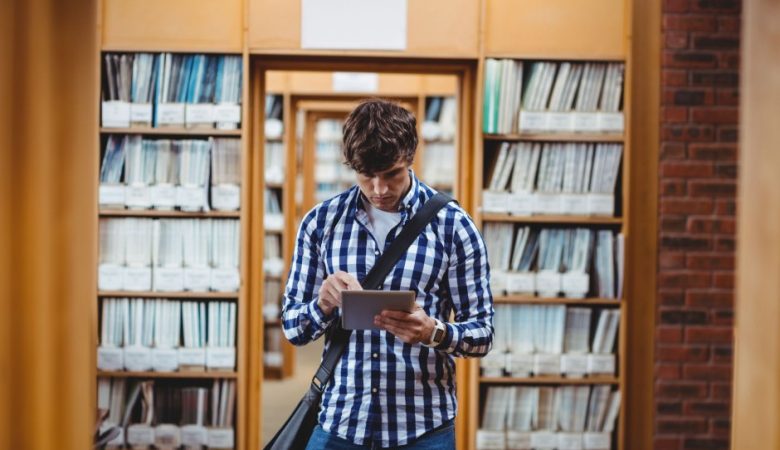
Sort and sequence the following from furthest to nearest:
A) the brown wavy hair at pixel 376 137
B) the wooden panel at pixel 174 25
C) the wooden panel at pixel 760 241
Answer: the wooden panel at pixel 174 25 → the brown wavy hair at pixel 376 137 → the wooden panel at pixel 760 241

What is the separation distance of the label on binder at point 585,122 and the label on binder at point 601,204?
320 millimetres

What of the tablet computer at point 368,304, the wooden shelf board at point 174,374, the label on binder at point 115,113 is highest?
the label on binder at point 115,113

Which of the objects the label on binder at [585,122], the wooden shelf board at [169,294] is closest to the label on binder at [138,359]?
the wooden shelf board at [169,294]

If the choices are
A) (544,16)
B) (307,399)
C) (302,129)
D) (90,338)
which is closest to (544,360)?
(544,16)

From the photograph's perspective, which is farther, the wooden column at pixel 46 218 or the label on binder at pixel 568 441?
the label on binder at pixel 568 441

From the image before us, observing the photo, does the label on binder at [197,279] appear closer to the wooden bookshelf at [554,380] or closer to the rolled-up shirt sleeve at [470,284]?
the wooden bookshelf at [554,380]

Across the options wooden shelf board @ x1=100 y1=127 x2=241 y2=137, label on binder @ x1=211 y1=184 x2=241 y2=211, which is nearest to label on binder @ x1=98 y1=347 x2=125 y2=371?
label on binder @ x1=211 y1=184 x2=241 y2=211

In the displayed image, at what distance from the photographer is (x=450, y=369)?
6.48ft

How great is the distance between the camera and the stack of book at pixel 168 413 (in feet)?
13.1

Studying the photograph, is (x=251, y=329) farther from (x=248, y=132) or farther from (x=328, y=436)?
(x=328, y=436)

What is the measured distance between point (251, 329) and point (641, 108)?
217 centimetres

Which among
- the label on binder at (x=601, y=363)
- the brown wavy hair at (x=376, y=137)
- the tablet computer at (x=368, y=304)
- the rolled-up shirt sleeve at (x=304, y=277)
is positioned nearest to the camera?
the tablet computer at (x=368, y=304)

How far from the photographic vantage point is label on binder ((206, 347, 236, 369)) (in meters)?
4.01

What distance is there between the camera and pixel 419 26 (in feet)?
12.9
